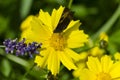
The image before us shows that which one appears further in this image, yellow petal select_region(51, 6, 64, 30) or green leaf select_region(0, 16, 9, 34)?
green leaf select_region(0, 16, 9, 34)

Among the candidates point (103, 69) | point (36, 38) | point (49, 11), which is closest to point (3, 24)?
point (49, 11)

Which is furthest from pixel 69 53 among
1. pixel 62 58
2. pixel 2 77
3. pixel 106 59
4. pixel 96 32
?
pixel 96 32

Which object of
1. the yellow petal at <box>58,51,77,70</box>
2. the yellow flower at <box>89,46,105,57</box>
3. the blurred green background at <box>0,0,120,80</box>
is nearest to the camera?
the yellow petal at <box>58,51,77,70</box>

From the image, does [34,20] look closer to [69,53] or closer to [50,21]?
[50,21]

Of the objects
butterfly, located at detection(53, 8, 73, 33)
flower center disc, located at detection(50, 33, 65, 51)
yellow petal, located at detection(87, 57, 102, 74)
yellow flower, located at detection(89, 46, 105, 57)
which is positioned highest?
butterfly, located at detection(53, 8, 73, 33)

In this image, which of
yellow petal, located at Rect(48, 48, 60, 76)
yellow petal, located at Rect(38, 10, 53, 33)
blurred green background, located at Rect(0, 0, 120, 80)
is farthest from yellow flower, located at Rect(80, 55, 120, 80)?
blurred green background, located at Rect(0, 0, 120, 80)

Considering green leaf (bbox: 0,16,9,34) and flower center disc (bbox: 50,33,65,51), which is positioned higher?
green leaf (bbox: 0,16,9,34)

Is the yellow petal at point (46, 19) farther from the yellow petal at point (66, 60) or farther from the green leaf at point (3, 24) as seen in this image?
the green leaf at point (3, 24)

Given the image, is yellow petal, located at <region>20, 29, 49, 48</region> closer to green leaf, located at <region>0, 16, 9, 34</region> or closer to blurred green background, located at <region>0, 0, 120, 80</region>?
blurred green background, located at <region>0, 0, 120, 80</region>
